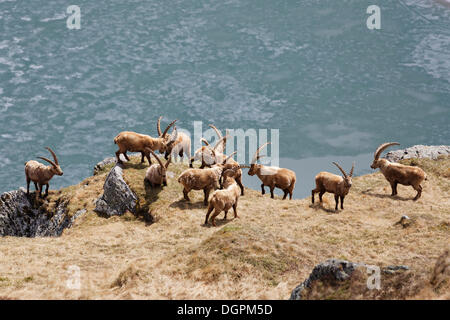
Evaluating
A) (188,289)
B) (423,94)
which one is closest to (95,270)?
(188,289)

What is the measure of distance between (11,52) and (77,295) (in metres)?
182

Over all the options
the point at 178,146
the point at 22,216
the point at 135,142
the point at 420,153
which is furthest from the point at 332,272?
the point at 420,153

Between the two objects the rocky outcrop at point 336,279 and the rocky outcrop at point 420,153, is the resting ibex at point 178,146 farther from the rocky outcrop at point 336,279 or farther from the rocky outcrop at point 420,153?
the rocky outcrop at point 336,279

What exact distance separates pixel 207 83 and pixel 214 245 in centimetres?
16756

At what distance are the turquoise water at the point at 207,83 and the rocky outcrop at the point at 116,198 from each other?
427 ft

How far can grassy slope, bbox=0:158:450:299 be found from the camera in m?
14.3

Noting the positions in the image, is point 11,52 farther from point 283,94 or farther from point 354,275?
point 354,275

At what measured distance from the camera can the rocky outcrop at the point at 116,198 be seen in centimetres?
2430

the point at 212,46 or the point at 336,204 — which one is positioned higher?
the point at 212,46

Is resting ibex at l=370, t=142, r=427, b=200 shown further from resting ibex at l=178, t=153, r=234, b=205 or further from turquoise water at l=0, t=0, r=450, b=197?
turquoise water at l=0, t=0, r=450, b=197

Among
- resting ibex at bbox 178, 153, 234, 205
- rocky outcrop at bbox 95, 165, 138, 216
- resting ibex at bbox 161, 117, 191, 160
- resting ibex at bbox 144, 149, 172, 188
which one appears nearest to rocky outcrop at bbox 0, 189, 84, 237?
rocky outcrop at bbox 95, 165, 138, 216

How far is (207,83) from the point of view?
593 ft

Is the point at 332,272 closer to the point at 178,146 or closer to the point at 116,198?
the point at 116,198
